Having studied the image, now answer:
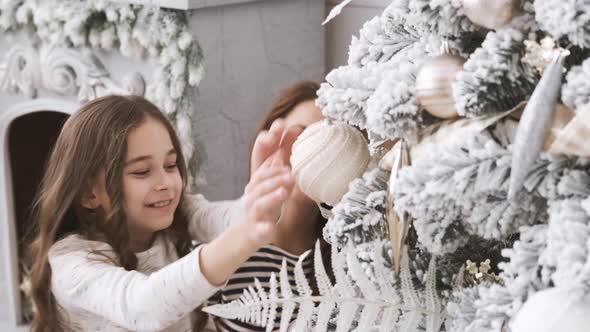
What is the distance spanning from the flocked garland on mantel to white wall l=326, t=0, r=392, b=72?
15.6 inches

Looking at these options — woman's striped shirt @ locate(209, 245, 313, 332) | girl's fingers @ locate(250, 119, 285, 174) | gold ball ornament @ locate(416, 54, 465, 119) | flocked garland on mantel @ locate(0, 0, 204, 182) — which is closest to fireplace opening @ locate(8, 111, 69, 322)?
flocked garland on mantel @ locate(0, 0, 204, 182)

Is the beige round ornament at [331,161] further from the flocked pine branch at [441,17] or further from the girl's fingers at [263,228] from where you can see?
the girl's fingers at [263,228]

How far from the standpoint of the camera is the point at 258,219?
73 centimetres

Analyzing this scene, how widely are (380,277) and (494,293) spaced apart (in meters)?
0.10

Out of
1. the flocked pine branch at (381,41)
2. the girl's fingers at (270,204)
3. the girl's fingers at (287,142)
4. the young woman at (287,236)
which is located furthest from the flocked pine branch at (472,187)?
the young woman at (287,236)

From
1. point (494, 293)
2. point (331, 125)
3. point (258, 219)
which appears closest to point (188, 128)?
point (258, 219)

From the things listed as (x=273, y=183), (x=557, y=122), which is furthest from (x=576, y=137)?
(x=273, y=183)

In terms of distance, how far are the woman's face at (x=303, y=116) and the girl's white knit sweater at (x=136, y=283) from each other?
173mm

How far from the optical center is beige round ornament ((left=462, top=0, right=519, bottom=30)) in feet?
1.37

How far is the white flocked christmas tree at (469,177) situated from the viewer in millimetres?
378

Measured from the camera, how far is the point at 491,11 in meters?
0.42

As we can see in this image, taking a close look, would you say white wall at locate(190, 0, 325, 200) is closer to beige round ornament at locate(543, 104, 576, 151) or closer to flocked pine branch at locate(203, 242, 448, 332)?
flocked pine branch at locate(203, 242, 448, 332)

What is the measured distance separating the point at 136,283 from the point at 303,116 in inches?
17.6

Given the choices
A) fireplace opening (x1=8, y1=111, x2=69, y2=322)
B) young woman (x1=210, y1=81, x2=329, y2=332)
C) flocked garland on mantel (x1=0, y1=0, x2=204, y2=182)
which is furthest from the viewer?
fireplace opening (x1=8, y1=111, x2=69, y2=322)
